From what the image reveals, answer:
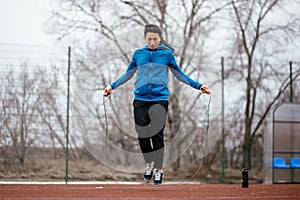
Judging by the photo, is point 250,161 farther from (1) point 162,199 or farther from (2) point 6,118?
(1) point 162,199

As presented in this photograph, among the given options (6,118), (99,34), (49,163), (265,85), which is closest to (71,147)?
(49,163)

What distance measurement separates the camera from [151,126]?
735cm

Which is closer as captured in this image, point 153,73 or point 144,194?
point 144,194

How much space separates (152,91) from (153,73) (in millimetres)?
215

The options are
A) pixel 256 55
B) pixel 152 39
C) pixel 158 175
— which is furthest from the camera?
pixel 256 55

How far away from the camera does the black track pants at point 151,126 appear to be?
23.7 ft

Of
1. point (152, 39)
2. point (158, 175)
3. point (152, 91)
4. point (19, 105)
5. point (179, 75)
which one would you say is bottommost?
point (158, 175)

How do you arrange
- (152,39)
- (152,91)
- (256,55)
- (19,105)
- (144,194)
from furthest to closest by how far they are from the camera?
(256,55) < (19,105) < (152,39) < (152,91) < (144,194)

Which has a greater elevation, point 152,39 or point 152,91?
point 152,39

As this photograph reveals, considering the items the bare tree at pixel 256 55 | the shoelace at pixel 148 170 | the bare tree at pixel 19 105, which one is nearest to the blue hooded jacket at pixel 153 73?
the shoelace at pixel 148 170

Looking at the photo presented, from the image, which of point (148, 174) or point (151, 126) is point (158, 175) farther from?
point (151, 126)

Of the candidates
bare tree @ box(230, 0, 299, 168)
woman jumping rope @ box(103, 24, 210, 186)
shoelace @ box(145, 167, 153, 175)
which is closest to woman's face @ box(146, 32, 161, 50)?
woman jumping rope @ box(103, 24, 210, 186)

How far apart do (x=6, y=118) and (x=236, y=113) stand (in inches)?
227

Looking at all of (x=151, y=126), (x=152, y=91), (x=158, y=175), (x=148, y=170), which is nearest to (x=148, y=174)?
(x=148, y=170)
